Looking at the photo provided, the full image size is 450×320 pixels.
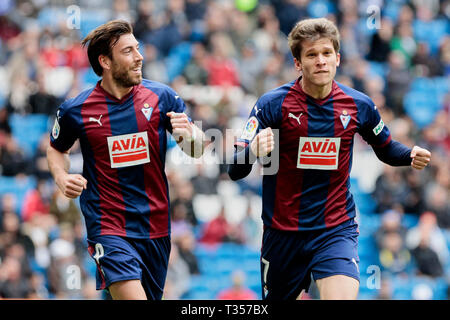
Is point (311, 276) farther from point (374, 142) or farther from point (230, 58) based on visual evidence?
point (230, 58)

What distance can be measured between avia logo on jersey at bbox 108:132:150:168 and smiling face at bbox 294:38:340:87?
1565mm

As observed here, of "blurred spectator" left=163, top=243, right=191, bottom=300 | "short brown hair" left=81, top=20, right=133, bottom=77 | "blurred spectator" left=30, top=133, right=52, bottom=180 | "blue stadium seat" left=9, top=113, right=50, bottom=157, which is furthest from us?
"blue stadium seat" left=9, top=113, right=50, bottom=157

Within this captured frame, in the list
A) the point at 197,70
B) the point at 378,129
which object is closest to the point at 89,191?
the point at 378,129

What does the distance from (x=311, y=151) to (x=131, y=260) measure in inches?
72.0

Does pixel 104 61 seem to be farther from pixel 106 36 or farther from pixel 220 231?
pixel 220 231

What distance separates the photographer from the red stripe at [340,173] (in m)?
7.22

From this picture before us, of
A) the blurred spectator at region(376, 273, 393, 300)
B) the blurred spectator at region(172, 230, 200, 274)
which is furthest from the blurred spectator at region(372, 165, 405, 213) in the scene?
the blurred spectator at region(172, 230, 200, 274)

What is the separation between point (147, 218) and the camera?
7.21 m

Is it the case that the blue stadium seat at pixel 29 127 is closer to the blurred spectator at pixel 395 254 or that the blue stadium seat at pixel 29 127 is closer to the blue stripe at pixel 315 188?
the blurred spectator at pixel 395 254

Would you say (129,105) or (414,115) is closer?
(129,105)

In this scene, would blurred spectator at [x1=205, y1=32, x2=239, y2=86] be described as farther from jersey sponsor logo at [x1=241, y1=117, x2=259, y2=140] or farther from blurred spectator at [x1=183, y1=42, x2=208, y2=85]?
jersey sponsor logo at [x1=241, y1=117, x2=259, y2=140]

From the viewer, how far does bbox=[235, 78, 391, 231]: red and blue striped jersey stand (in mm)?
7199

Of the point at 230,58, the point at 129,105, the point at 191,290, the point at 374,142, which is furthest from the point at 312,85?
the point at 230,58
